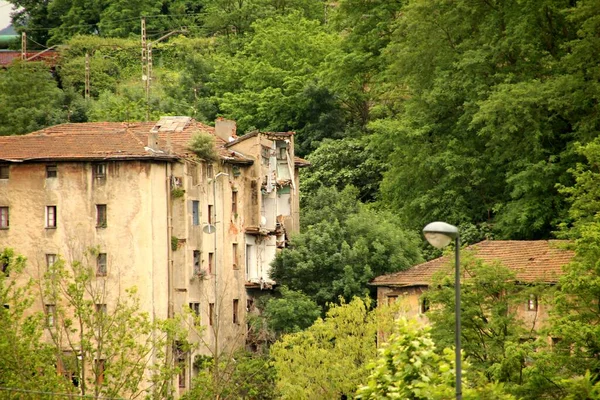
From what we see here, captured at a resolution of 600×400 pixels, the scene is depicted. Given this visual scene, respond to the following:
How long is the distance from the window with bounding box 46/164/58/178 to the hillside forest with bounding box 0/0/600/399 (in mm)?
10167

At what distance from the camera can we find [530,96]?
67.8 m

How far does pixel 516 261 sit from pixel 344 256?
32.7 ft

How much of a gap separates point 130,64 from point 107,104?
16129 millimetres

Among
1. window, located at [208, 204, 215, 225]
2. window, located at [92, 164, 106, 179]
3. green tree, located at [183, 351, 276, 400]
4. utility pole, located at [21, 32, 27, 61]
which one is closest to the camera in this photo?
green tree, located at [183, 351, 276, 400]

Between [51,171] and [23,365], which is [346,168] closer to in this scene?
[51,171]

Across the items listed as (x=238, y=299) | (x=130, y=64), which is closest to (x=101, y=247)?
(x=238, y=299)

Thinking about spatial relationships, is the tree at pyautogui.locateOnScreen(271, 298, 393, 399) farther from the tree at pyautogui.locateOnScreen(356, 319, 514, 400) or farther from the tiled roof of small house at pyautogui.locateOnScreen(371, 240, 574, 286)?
the tree at pyautogui.locateOnScreen(356, 319, 514, 400)

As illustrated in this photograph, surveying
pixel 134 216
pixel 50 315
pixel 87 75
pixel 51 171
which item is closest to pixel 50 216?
pixel 51 171

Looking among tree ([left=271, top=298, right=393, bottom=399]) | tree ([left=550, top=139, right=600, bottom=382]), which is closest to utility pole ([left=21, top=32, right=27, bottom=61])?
tree ([left=271, top=298, right=393, bottom=399])

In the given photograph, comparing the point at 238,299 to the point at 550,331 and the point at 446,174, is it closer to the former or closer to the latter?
the point at 446,174

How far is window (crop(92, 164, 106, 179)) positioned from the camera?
68.6 meters

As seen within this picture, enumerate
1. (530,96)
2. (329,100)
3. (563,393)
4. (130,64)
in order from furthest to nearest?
1. (130,64)
2. (329,100)
3. (530,96)
4. (563,393)

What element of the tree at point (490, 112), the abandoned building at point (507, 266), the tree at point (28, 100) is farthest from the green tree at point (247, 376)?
the tree at point (28, 100)

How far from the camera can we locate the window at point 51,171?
227ft
